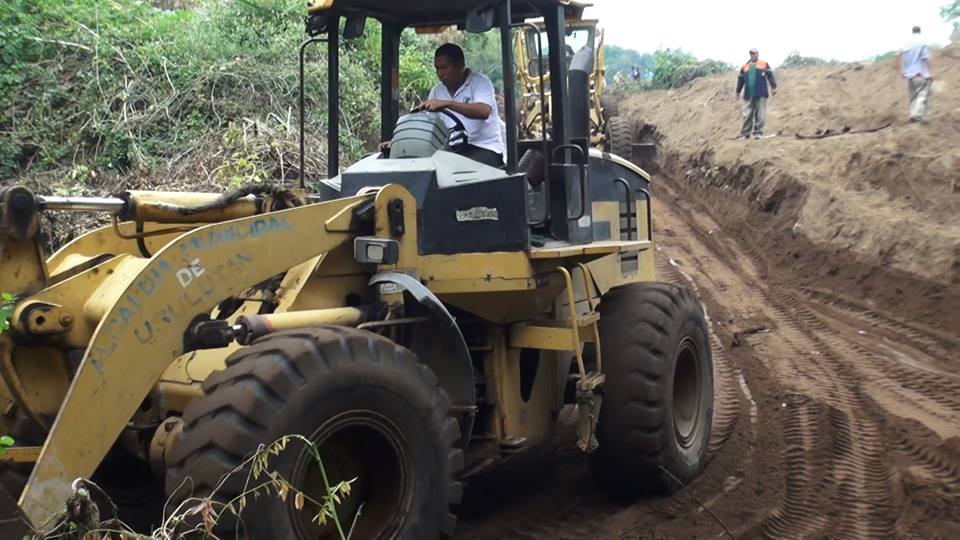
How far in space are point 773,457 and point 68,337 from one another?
15.9 ft

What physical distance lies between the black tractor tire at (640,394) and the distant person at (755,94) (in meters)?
14.2

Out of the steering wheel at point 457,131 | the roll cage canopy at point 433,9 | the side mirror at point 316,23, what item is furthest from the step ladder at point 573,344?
the side mirror at point 316,23

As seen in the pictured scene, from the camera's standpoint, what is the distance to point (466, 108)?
612cm

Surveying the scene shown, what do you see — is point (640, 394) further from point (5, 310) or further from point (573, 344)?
point (5, 310)

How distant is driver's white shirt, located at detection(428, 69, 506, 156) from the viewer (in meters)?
6.18

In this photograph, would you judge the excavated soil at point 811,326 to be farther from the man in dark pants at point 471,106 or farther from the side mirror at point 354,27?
→ the side mirror at point 354,27

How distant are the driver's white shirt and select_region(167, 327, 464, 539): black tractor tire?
6.23 ft

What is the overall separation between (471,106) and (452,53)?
44cm

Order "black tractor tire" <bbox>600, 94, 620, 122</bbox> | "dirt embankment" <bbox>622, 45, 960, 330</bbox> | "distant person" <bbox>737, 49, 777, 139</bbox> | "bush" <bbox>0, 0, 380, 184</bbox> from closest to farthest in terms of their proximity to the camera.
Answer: "bush" <bbox>0, 0, 380, 184</bbox> → "dirt embankment" <bbox>622, 45, 960, 330</bbox> → "distant person" <bbox>737, 49, 777, 139</bbox> → "black tractor tire" <bbox>600, 94, 620, 122</bbox>

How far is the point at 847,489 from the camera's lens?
21.9 ft

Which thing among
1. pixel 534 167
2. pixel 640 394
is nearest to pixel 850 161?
pixel 640 394

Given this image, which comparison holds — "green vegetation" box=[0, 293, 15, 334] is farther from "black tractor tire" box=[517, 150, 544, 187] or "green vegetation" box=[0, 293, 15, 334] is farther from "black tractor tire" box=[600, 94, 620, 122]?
"black tractor tire" box=[600, 94, 620, 122]

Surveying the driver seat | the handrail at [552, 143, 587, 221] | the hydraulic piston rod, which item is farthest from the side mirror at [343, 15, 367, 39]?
the hydraulic piston rod

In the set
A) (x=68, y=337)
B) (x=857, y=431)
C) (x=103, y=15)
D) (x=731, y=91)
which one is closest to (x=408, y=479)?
(x=68, y=337)
